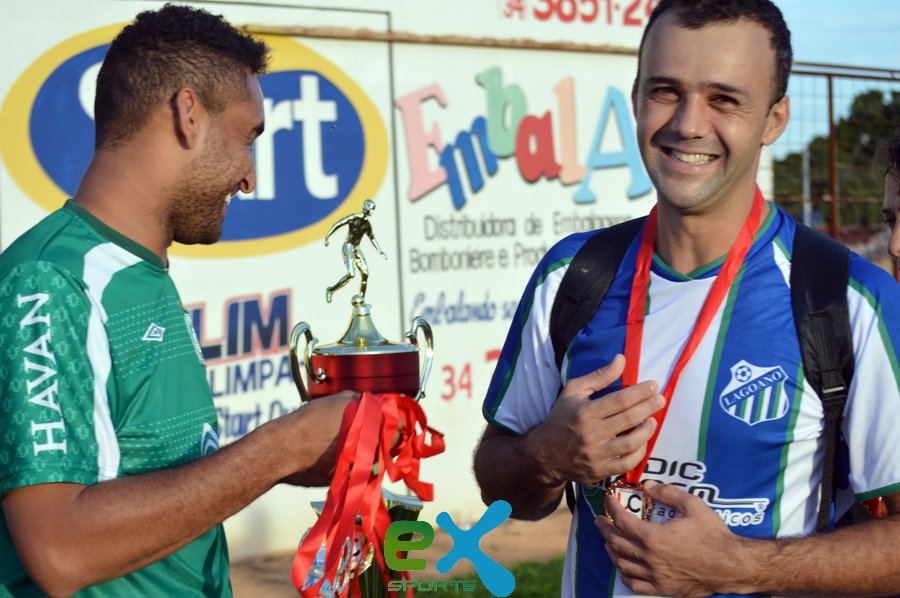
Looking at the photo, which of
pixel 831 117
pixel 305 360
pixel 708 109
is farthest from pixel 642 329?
pixel 831 117

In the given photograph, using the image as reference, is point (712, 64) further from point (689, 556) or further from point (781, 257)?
point (689, 556)

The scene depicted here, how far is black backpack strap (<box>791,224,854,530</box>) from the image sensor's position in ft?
7.05

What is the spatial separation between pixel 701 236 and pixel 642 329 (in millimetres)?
257

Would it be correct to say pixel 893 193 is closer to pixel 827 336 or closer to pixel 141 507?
pixel 827 336

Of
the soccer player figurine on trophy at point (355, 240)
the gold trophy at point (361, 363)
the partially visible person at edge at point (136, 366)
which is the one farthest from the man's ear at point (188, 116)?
the soccer player figurine on trophy at point (355, 240)

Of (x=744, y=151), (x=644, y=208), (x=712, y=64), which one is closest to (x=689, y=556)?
(x=744, y=151)

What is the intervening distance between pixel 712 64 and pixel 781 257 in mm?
454

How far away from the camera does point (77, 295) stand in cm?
206

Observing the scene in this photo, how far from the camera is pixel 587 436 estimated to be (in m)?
2.16

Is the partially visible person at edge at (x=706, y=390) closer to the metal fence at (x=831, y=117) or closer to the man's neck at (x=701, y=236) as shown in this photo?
the man's neck at (x=701, y=236)

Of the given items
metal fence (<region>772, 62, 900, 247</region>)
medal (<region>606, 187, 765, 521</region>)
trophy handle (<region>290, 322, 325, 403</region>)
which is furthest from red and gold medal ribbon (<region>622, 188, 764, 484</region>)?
metal fence (<region>772, 62, 900, 247</region>)

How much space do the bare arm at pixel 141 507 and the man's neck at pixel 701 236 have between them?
2.98 ft

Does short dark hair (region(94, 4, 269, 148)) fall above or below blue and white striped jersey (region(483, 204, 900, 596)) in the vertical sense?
above

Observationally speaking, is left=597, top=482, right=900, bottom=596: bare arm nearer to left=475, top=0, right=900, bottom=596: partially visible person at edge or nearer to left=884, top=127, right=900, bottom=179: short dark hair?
left=475, top=0, right=900, bottom=596: partially visible person at edge
